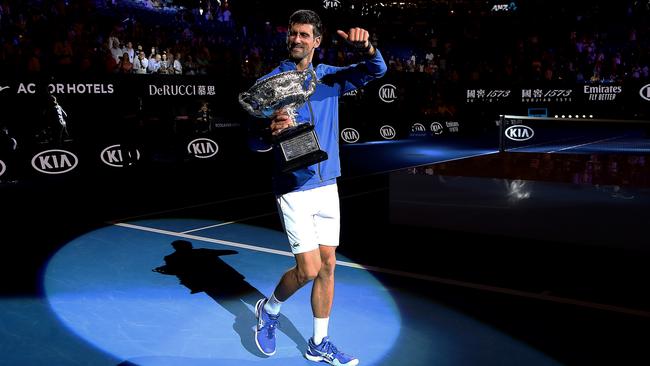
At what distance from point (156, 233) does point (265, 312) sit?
3959 millimetres

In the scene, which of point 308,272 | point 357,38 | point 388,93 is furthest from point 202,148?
point 357,38

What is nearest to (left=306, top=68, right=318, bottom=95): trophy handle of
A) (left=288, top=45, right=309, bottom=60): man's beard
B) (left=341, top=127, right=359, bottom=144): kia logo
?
(left=288, top=45, right=309, bottom=60): man's beard

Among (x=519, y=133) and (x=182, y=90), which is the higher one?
Result: (x=182, y=90)

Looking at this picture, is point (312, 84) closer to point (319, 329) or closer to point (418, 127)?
point (319, 329)

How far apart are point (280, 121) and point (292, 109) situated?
A: 0.11m

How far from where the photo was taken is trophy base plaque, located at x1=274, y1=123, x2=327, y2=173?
11.4 feet

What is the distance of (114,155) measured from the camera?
40.6ft

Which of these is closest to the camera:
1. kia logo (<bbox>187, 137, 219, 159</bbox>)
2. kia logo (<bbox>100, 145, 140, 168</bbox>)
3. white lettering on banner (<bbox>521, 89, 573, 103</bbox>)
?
kia logo (<bbox>100, 145, 140, 168</bbox>)

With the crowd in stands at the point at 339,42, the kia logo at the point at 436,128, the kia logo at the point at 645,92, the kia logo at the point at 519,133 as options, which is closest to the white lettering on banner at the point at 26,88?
the crowd in stands at the point at 339,42

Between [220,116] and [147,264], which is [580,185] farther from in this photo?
[220,116]

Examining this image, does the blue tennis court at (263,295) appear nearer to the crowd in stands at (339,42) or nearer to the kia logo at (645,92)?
the crowd in stands at (339,42)

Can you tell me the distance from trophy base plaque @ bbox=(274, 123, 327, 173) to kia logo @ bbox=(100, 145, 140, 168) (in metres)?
9.62

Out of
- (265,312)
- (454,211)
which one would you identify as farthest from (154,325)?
(454,211)

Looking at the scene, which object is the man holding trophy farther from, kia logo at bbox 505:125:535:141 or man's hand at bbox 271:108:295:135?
kia logo at bbox 505:125:535:141
